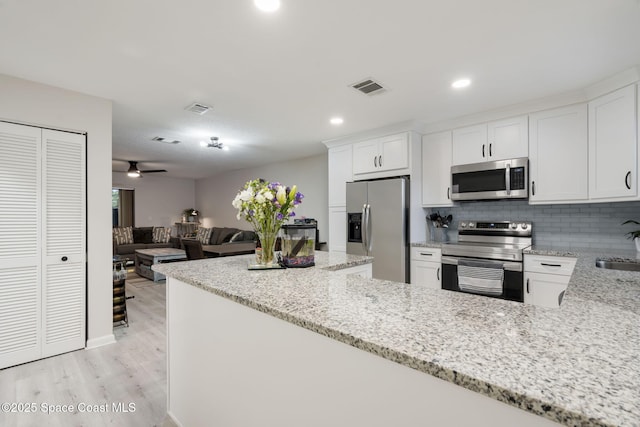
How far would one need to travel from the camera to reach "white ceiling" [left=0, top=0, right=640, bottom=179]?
1.68 meters

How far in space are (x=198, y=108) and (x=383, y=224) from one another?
2508 millimetres

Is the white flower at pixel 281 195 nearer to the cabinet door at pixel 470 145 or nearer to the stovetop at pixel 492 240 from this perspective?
the stovetop at pixel 492 240

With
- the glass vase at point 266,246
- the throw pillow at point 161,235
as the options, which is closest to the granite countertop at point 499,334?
the glass vase at point 266,246

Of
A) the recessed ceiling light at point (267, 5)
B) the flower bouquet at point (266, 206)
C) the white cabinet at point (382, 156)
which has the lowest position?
the flower bouquet at point (266, 206)

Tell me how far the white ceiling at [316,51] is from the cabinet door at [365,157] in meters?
0.66

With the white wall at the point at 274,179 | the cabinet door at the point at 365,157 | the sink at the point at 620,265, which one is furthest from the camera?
the white wall at the point at 274,179

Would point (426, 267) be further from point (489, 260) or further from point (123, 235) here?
point (123, 235)

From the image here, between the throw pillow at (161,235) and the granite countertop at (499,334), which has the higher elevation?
the granite countertop at (499,334)

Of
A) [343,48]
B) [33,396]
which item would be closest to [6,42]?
[343,48]

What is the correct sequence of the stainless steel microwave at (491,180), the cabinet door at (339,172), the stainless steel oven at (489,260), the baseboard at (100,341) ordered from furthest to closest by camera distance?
the cabinet door at (339,172) → the stainless steel microwave at (491,180) → the stainless steel oven at (489,260) → the baseboard at (100,341)

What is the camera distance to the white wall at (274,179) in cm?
571

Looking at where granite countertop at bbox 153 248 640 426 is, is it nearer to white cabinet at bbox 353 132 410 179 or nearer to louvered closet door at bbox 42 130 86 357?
louvered closet door at bbox 42 130 86 357

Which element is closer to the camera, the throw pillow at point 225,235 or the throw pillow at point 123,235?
the throw pillow at point 225,235

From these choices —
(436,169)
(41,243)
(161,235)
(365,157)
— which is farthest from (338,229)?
(161,235)
